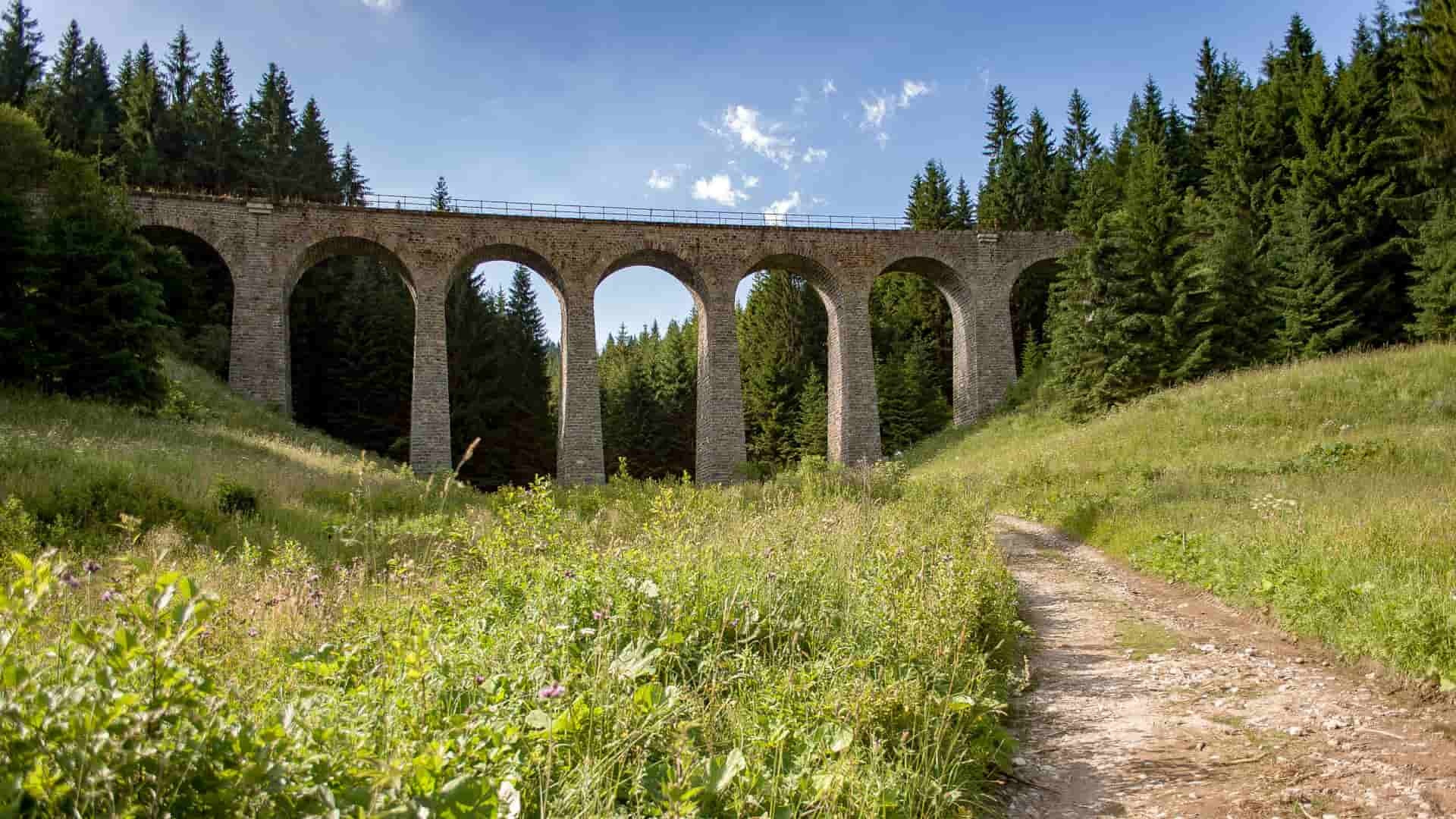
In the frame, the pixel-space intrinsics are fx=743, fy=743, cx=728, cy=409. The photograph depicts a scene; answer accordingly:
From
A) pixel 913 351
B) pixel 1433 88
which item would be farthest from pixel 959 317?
pixel 1433 88

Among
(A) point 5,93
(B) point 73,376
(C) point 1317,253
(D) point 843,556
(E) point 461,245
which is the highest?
(A) point 5,93

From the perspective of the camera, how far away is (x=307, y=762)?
1579mm

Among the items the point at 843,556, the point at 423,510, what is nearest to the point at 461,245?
the point at 423,510

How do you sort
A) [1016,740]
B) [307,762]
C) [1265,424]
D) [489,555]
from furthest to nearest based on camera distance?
[1265,424] → [489,555] → [1016,740] → [307,762]

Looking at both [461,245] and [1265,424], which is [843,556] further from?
[461,245]

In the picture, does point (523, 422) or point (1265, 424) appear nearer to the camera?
point (1265, 424)

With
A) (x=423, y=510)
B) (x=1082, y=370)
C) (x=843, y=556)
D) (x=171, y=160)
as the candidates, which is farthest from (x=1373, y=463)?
(x=171, y=160)

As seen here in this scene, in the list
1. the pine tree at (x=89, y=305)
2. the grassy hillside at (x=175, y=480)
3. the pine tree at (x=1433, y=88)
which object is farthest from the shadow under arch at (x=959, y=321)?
the pine tree at (x=89, y=305)

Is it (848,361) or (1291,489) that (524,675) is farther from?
(848,361)

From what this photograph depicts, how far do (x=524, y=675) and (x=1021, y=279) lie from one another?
42077 millimetres

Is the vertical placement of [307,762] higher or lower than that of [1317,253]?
lower

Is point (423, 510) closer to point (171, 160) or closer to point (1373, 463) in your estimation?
point (1373, 463)

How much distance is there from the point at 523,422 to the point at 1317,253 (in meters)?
32.2

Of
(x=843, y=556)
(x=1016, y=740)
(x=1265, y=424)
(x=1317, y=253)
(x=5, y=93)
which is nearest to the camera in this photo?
(x=1016, y=740)
